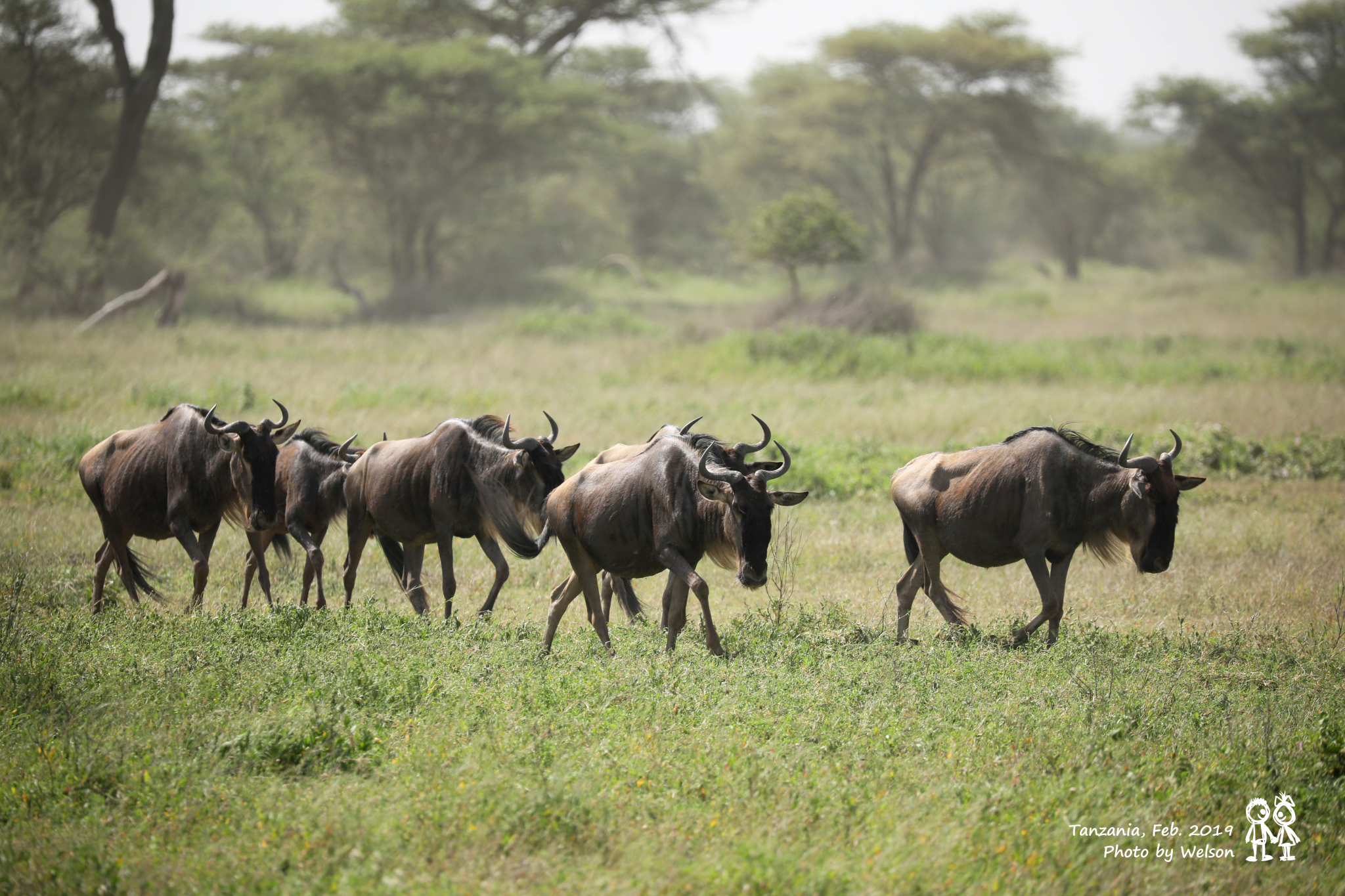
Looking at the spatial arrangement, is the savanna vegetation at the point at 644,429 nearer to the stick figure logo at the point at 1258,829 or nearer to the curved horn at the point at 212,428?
the stick figure logo at the point at 1258,829

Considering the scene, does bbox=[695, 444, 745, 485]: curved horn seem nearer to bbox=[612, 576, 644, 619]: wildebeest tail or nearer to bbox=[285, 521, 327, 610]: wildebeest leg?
bbox=[612, 576, 644, 619]: wildebeest tail

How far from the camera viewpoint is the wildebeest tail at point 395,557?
8328 mm

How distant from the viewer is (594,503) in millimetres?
6637

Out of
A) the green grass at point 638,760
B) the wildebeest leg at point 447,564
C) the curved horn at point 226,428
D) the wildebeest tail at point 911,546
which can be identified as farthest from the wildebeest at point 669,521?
the curved horn at point 226,428

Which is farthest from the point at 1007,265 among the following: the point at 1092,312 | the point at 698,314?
the point at 698,314

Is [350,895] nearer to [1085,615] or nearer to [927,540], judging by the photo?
[927,540]

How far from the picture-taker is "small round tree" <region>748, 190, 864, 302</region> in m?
25.6

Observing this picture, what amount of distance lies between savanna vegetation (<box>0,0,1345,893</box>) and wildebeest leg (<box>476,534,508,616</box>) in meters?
0.31

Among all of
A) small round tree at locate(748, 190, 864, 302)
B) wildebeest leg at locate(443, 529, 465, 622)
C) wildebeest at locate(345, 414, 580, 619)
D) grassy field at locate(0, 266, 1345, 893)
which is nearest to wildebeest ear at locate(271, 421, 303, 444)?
wildebeest at locate(345, 414, 580, 619)

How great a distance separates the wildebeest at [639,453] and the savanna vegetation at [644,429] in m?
0.34

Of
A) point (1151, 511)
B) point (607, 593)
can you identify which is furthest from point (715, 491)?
point (1151, 511)

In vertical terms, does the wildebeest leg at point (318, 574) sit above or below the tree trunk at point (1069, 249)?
below

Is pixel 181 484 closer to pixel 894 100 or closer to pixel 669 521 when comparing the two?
pixel 669 521

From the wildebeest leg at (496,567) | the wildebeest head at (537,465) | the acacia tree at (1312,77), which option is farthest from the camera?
the acacia tree at (1312,77)
